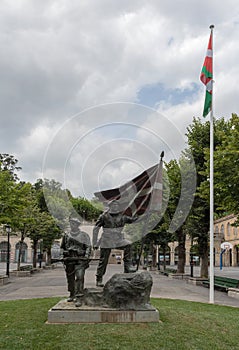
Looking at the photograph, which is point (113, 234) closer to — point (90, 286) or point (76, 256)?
point (76, 256)

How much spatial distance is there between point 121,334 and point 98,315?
1.15 m

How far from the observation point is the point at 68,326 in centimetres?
880

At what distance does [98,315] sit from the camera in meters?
9.20

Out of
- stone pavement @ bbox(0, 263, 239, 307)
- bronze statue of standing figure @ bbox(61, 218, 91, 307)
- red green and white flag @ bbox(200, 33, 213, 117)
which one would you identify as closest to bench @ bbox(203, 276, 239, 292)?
stone pavement @ bbox(0, 263, 239, 307)

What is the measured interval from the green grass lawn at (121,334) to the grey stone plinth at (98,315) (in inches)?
10.6

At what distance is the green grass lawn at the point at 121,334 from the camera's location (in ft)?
24.7

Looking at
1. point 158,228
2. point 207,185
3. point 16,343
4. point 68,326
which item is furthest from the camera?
point 158,228

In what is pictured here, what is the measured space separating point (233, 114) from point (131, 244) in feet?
35.7

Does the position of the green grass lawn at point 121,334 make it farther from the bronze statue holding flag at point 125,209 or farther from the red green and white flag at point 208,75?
the red green and white flag at point 208,75

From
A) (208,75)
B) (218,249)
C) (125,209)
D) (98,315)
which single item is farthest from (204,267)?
(218,249)

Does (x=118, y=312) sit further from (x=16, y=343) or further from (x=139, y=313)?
(x=16, y=343)

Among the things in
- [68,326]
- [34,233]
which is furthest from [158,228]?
[68,326]

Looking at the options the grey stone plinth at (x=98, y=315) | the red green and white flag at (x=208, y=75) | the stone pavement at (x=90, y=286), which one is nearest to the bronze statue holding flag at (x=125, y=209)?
the grey stone plinth at (x=98, y=315)

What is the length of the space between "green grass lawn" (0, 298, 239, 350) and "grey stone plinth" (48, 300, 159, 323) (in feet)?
0.88
